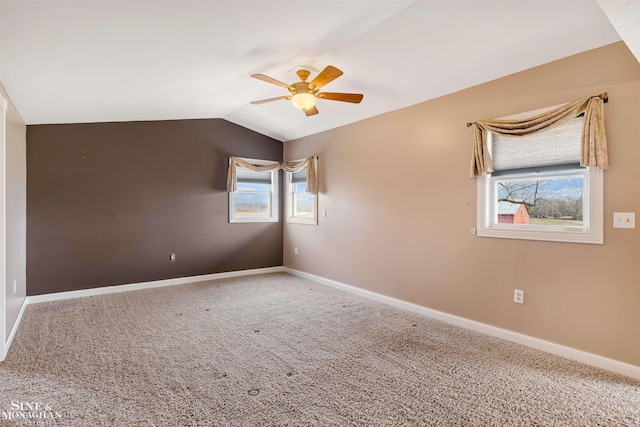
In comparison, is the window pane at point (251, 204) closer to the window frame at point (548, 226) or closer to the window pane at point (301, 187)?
the window pane at point (301, 187)

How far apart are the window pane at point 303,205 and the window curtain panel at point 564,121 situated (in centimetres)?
307

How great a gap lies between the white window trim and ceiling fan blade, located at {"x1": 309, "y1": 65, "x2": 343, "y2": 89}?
1.77m

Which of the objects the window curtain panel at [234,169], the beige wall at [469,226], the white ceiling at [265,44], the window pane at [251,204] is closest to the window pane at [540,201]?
the beige wall at [469,226]

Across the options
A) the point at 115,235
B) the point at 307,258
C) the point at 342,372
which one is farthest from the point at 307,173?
the point at 342,372

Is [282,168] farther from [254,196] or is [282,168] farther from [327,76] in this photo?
[327,76]

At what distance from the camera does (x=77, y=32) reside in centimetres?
228

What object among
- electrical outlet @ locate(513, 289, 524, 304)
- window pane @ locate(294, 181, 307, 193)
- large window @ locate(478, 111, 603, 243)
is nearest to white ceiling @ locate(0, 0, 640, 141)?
large window @ locate(478, 111, 603, 243)

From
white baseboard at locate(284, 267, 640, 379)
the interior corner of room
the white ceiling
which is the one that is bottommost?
white baseboard at locate(284, 267, 640, 379)

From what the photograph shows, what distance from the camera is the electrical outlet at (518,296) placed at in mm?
3140

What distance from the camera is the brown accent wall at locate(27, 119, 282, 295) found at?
179 inches

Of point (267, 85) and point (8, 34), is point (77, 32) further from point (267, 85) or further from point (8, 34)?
point (267, 85)

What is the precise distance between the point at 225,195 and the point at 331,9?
158 inches

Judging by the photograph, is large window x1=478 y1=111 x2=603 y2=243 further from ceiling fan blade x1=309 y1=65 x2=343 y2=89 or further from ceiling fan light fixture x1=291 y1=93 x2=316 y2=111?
ceiling fan light fixture x1=291 y1=93 x2=316 y2=111

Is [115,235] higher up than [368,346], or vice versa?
[115,235]
